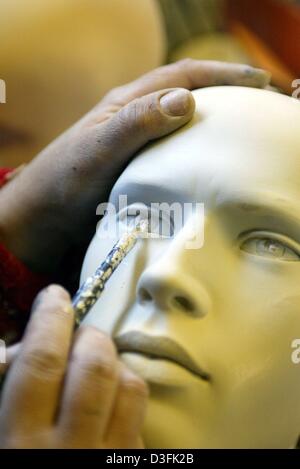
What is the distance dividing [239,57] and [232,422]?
1569mm

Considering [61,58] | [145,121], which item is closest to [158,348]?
[145,121]

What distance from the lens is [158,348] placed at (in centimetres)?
69

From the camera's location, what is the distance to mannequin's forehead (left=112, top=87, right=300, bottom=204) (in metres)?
0.75

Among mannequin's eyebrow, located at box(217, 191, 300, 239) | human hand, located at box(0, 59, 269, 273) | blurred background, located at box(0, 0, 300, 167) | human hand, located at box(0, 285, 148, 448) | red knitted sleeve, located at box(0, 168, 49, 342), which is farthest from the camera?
blurred background, located at box(0, 0, 300, 167)

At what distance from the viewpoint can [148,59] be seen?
1.54 m

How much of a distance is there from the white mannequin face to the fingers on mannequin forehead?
16 centimetres

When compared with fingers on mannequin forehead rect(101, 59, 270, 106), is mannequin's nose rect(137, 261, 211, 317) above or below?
below

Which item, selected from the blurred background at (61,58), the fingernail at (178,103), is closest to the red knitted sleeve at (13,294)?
the fingernail at (178,103)

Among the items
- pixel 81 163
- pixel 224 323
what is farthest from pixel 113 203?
pixel 224 323

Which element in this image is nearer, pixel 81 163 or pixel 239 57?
pixel 81 163

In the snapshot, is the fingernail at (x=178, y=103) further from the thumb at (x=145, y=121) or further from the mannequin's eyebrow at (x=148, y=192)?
the mannequin's eyebrow at (x=148, y=192)

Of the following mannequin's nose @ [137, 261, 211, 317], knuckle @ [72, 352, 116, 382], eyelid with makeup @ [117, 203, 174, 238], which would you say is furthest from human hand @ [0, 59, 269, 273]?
knuckle @ [72, 352, 116, 382]

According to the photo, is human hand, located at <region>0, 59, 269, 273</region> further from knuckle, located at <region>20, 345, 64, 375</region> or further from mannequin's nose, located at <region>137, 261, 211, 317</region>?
knuckle, located at <region>20, 345, 64, 375</region>

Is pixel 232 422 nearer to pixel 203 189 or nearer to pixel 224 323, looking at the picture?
pixel 224 323
